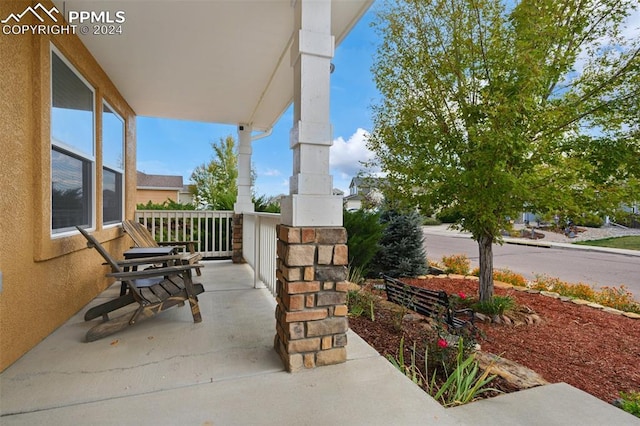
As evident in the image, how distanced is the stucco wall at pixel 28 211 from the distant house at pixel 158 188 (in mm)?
17343

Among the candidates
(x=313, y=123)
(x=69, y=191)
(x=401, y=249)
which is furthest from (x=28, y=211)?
(x=401, y=249)

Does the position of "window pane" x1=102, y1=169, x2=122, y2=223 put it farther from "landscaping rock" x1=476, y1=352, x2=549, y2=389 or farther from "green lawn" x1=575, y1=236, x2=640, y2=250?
"green lawn" x1=575, y1=236, x2=640, y2=250

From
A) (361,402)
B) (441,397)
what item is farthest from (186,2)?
(441,397)

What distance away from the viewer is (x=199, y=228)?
5.63 m

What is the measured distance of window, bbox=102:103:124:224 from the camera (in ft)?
12.8

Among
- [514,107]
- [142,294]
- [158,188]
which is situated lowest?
[142,294]

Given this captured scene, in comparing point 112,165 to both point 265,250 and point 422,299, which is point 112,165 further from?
point 422,299

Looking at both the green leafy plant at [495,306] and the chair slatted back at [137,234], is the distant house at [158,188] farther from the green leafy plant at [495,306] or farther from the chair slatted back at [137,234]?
the green leafy plant at [495,306]

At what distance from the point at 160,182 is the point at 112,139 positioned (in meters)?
19.0

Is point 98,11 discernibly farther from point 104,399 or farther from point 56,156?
point 104,399

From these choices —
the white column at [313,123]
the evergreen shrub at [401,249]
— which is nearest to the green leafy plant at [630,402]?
the white column at [313,123]

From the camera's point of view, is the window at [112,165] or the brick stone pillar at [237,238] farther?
the brick stone pillar at [237,238]

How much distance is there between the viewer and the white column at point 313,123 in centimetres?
197

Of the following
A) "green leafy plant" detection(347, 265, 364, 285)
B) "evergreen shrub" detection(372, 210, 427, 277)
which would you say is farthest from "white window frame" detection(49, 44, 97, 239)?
"evergreen shrub" detection(372, 210, 427, 277)
